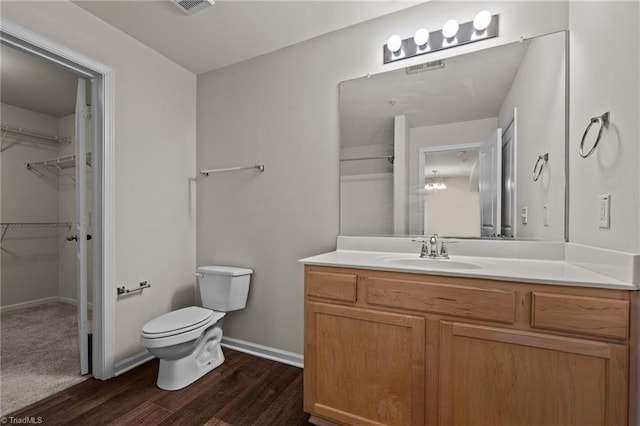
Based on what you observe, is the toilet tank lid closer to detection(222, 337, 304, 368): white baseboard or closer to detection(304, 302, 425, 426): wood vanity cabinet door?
detection(222, 337, 304, 368): white baseboard

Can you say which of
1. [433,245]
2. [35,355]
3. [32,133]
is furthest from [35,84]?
[433,245]

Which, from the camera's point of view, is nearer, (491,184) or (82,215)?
(491,184)

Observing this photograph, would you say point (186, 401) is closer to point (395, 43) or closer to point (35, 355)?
point (35, 355)

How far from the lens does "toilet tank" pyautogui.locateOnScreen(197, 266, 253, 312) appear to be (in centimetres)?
226

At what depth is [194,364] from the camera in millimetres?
1993

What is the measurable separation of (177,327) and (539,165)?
7.51ft

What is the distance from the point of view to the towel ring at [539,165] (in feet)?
5.11

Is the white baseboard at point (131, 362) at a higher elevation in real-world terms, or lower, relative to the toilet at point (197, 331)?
lower

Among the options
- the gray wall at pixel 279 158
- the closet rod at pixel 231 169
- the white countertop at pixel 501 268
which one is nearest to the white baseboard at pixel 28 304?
the gray wall at pixel 279 158

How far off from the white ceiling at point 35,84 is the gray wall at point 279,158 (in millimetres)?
1262

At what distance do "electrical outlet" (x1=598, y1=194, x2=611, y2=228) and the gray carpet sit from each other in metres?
3.03

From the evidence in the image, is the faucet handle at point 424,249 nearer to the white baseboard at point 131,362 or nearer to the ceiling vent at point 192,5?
the ceiling vent at point 192,5

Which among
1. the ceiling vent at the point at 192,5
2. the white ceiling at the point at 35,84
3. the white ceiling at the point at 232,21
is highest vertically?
the white ceiling at the point at 232,21

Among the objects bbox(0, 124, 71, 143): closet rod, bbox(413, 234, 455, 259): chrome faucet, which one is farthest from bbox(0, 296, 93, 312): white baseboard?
bbox(413, 234, 455, 259): chrome faucet
